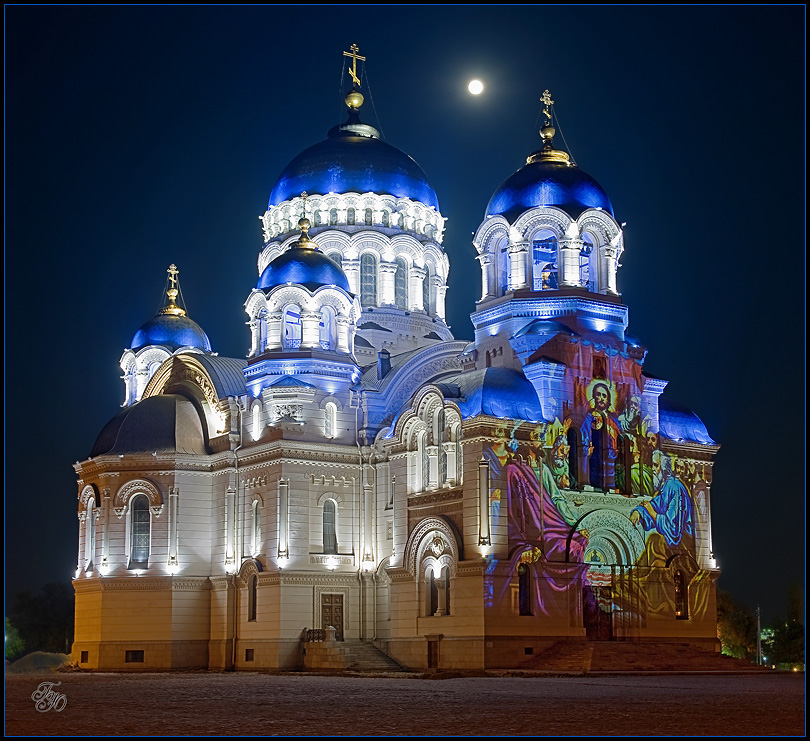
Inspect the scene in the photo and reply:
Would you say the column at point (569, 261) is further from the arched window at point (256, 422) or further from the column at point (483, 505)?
the arched window at point (256, 422)

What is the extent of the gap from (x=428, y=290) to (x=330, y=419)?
29.3 feet

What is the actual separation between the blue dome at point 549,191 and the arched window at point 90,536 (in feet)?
53.3

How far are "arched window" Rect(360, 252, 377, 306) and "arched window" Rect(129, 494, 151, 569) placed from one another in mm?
10610

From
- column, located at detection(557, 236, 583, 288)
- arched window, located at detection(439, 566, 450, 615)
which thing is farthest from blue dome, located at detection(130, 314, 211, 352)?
arched window, located at detection(439, 566, 450, 615)

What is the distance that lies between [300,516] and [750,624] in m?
28.5

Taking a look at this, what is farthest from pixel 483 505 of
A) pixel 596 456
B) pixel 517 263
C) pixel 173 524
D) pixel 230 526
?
pixel 173 524

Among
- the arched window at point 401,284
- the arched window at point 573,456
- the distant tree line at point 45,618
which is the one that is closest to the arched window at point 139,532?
Result: the arched window at point 401,284

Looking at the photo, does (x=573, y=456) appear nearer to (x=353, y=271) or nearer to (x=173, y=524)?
(x=353, y=271)

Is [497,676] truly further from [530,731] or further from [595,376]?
[530,731]

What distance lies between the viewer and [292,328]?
42094 millimetres

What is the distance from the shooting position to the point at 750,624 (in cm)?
5994

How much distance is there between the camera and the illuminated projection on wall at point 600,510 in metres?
36.4

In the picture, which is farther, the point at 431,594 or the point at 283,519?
the point at 283,519

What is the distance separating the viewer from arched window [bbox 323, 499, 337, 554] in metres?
40.6
